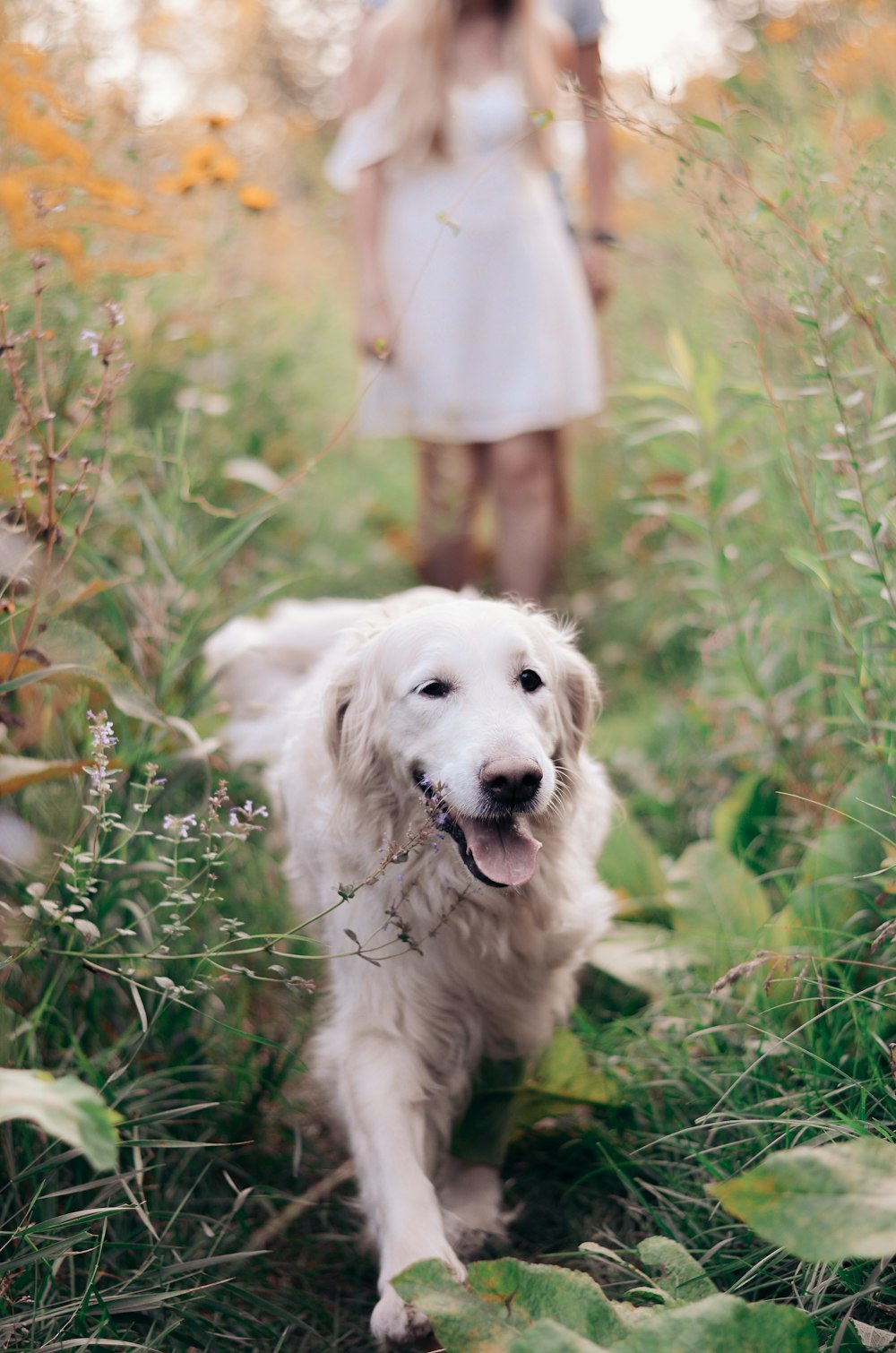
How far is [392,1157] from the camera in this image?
1.80 m

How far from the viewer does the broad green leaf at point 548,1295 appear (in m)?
1.28

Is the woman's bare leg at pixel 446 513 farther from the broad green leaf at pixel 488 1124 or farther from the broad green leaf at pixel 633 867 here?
the broad green leaf at pixel 488 1124

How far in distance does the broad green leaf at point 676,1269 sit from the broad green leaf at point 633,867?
118 centimetres

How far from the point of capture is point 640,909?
2.58m

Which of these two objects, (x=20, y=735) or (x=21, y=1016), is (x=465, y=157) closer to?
(x=20, y=735)

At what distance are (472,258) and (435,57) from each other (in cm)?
66

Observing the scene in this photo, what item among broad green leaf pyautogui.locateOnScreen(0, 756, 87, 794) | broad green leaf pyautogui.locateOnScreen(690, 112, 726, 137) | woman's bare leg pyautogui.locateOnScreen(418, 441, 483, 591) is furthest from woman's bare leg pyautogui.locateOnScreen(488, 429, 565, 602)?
broad green leaf pyautogui.locateOnScreen(0, 756, 87, 794)

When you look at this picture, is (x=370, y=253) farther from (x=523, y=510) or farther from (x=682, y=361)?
(x=682, y=361)

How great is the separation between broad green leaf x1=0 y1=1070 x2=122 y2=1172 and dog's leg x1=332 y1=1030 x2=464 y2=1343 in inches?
28.4

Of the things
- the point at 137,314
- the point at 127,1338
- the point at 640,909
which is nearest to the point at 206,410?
the point at 137,314

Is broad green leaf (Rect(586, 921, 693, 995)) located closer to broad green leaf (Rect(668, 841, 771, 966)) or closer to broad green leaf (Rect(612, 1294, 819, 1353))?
broad green leaf (Rect(668, 841, 771, 966))

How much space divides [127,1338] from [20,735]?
1.05 m

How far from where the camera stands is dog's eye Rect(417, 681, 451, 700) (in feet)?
6.23

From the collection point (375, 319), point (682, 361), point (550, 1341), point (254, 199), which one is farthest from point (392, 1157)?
point (375, 319)
